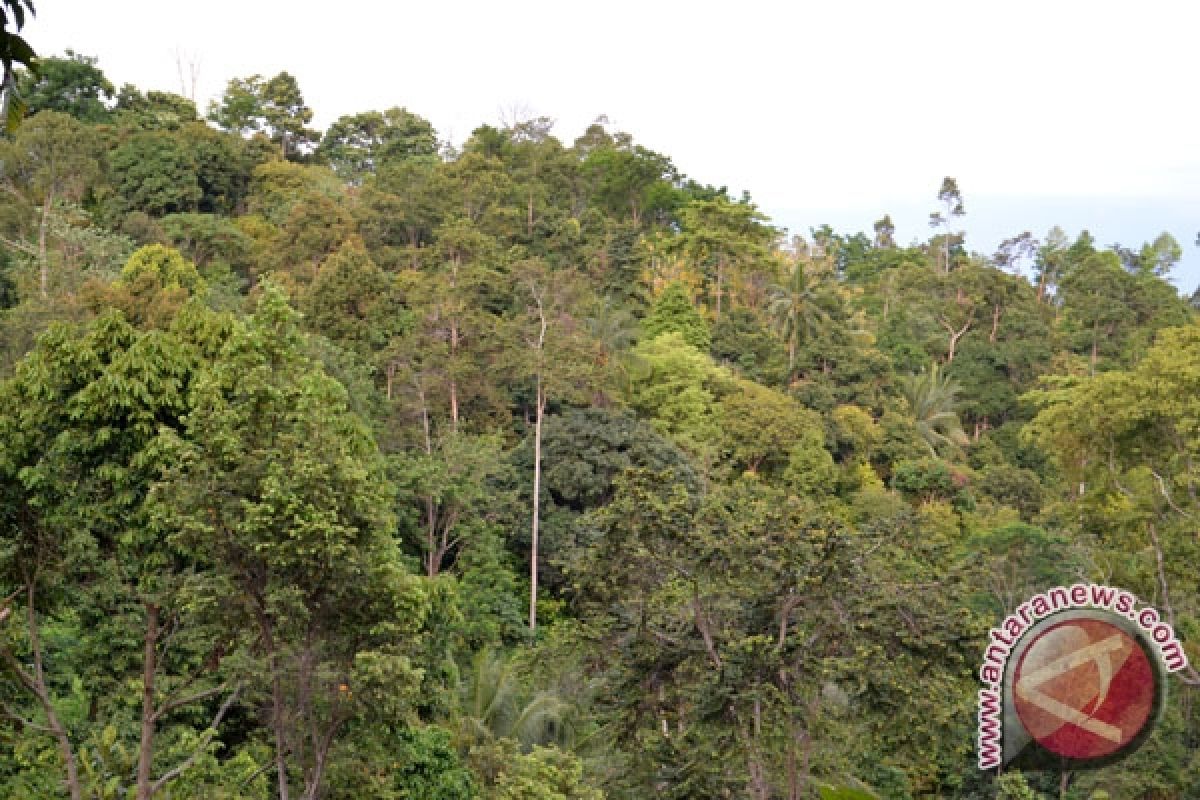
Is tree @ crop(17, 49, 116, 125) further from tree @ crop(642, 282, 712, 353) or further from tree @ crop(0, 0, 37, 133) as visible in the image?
tree @ crop(0, 0, 37, 133)

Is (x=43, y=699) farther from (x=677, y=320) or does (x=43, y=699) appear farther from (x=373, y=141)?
(x=373, y=141)

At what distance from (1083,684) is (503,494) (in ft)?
33.2

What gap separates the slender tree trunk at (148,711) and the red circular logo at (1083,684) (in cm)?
636

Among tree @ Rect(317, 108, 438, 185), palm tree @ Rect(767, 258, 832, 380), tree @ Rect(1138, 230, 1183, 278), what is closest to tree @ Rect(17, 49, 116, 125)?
tree @ Rect(317, 108, 438, 185)

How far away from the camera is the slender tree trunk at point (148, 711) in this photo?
5.96 meters

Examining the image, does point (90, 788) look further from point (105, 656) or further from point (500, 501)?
point (500, 501)

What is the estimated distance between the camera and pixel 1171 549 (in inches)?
480

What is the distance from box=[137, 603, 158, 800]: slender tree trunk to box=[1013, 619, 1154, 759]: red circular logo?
636 centimetres

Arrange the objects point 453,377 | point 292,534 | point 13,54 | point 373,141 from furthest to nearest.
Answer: point 373,141 → point 453,377 → point 292,534 → point 13,54

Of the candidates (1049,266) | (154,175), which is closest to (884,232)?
(1049,266)

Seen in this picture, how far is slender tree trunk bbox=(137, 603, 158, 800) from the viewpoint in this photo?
19.6 feet

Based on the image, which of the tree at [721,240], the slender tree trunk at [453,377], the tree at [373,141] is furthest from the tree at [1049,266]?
the slender tree trunk at [453,377]

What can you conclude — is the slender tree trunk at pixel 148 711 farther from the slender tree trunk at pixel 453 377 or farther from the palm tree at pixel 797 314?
the palm tree at pixel 797 314

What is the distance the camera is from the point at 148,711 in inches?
241
